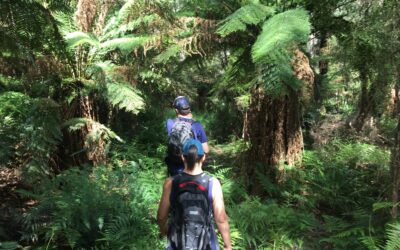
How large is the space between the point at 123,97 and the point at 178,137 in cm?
203

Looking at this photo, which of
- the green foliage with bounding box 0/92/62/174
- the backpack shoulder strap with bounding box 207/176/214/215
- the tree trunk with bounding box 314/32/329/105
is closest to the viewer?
the backpack shoulder strap with bounding box 207/176/214/215

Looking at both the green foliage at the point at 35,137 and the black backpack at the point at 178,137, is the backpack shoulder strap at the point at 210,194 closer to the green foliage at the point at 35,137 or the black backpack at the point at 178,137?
the black backpack at the point at 178,137

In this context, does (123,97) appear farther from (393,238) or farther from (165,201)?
(393,238)

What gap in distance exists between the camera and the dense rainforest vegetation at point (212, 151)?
3.76m

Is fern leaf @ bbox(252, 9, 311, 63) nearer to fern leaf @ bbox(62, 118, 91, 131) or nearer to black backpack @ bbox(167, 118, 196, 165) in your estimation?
black backpack @ bbox(167, 118, 196, 165)

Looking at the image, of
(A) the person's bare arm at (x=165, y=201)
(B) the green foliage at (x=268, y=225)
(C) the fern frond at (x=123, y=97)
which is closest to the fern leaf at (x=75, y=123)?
(C) the fern frond at (x=123, y=97)

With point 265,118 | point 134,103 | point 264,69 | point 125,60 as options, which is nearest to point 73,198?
point 134,103

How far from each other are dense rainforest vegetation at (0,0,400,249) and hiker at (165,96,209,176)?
0.71m

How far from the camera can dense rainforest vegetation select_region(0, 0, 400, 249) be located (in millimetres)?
3756

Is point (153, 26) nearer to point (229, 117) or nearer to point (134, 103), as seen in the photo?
point (134, 103)

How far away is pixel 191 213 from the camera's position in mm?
2467

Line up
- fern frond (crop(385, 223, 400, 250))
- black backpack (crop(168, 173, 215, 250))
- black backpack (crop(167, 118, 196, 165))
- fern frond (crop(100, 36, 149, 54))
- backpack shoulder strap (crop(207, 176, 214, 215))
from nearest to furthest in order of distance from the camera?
black backpack (crop(168, 173, 215, 250))
backpack shoulder strap (crop(207, 176, 214, 215))
fern frond (crop(385, 223, 400, 250))
black backpack (crop(167, 118, 196, 165))
fern frond (crop(100, 36, 149, 54))

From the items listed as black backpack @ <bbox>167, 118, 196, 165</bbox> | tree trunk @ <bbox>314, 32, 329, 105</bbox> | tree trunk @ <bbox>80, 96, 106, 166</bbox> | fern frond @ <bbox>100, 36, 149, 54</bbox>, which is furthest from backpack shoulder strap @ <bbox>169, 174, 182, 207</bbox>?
tree trunk @ <bbox>314, 32, 329, 105</bbox>

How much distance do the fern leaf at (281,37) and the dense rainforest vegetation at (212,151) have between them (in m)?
0.02
